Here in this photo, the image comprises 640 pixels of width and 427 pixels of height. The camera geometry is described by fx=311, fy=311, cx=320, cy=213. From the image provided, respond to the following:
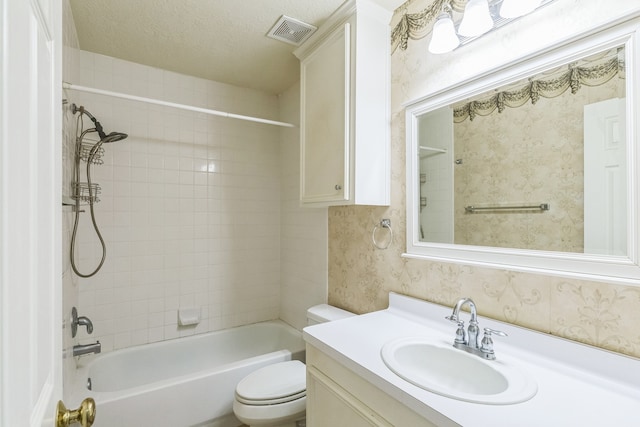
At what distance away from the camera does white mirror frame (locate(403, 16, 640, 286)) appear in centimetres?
88

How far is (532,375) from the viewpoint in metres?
0.94

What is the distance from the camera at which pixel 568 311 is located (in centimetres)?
100

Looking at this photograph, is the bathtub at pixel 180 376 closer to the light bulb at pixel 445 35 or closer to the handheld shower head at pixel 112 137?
the handheld shower head at pixel 112 137

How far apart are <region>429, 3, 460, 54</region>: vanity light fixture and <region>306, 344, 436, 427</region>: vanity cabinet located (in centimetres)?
133

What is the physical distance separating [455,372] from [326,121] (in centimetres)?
131

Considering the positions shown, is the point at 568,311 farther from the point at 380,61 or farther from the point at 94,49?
the point at 94,49

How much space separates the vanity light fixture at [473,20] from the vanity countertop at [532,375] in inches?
43.8

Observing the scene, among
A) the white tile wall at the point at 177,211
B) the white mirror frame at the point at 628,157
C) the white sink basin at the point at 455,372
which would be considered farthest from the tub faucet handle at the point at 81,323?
the white mirror frame at the point at 628,157

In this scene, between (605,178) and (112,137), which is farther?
(112,137)

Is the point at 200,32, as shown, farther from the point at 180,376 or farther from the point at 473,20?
the point at 180,376
